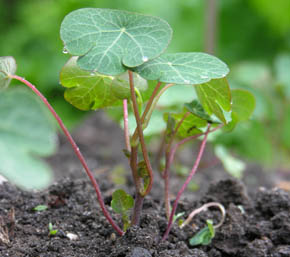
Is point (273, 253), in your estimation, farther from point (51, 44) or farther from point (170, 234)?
point (51, 44)

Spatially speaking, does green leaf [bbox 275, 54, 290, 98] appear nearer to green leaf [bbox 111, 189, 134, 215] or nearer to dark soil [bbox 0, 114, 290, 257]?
dark soil [bbox 0, 114, 290, 257]

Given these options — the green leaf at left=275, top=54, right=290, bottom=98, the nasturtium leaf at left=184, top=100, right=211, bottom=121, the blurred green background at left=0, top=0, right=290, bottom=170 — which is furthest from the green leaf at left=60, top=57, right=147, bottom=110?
the blurred green background at left=0, top=0, right=290, bottom=170

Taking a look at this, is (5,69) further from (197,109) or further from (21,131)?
(197,109)

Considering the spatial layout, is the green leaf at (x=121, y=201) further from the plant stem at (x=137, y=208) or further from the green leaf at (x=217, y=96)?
the green leaf at (x=217, y=96)

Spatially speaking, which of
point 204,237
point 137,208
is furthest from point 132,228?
point 204,237

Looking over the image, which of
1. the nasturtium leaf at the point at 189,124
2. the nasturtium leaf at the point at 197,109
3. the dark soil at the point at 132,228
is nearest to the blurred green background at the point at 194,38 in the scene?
the dark soil at the point at 132,228

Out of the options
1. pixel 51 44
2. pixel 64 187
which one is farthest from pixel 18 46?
pixel 64 187
